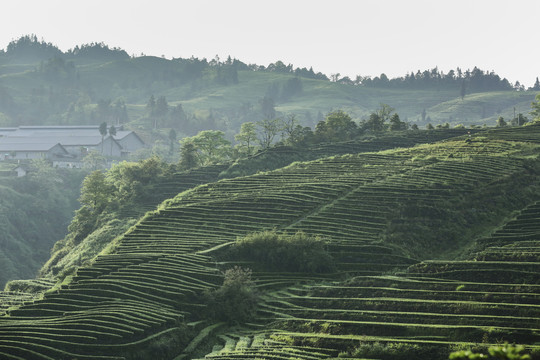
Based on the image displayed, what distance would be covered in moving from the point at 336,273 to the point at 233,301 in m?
9.25

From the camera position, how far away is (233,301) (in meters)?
46.9

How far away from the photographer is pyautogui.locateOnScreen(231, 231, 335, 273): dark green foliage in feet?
174

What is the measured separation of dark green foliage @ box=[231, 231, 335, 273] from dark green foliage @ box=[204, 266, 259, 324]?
6.13 m

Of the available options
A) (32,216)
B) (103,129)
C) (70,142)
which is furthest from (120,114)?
(32,216)

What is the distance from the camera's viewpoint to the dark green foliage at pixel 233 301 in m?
46.7

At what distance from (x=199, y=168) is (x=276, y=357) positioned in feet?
194

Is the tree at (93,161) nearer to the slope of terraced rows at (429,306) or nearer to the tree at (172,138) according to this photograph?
the tree at (172,138)

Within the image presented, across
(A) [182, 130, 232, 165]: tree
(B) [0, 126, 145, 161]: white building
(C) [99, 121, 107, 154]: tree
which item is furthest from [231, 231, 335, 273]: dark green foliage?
(C) [99, 121, 107, 154]: tree

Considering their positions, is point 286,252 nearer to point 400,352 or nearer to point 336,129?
point 400,352

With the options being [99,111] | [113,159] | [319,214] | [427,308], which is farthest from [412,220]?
[99,111]

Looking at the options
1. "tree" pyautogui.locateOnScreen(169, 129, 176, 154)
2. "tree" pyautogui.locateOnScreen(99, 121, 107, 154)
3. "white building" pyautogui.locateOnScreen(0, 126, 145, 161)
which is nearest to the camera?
"white building" pyautogui.locateOnScreen(0, 126, 145, 161)

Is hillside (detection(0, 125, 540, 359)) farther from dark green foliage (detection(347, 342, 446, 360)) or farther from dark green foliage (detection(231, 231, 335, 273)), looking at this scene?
dark green foliage (detection(231, 231, 335, 273))

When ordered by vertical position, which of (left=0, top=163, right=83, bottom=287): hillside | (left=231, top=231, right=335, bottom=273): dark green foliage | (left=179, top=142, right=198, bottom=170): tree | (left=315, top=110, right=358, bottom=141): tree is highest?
(left=315, top=110, right=358, bottom=141): tree

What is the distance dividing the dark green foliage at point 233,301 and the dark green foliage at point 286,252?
6126 millimetres
